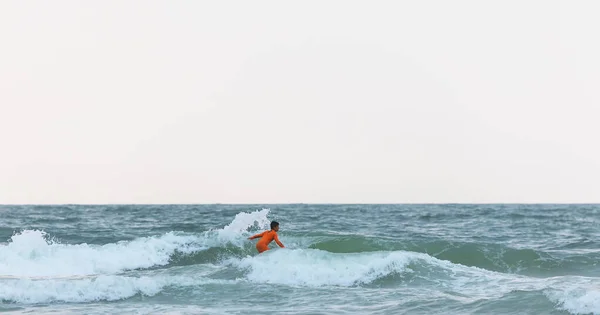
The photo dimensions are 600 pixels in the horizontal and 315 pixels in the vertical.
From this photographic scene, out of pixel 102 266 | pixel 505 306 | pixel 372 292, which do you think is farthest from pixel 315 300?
pixel 102 266

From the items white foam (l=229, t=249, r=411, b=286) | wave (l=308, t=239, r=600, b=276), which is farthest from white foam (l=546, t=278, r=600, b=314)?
wave (l=308, t=239, r=600, b=276)

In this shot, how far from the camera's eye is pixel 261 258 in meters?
17.1

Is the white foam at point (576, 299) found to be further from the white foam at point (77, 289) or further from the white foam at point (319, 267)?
the white foam at point (77, 289)

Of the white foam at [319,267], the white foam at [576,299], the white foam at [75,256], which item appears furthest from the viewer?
the white foam at [75,256]

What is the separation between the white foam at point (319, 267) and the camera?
50.1 feet

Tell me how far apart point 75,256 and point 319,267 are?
7643 mm

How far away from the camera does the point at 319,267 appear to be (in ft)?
53.1

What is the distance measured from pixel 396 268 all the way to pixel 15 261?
10117 mm

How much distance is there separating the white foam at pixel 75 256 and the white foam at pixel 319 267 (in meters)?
3.90

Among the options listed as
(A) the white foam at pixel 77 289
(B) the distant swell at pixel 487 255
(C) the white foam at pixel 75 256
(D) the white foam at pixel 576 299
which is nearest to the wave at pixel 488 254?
(B) the distant swell at pixel 487 255

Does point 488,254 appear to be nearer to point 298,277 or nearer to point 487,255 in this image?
point 487,255

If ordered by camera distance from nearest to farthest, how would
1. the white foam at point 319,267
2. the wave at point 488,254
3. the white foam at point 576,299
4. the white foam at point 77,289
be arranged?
1. the white foam at point 576,299
2. the white foam at point 77,289
3. the white foam at point 319,267
4. the wave at point 488,254

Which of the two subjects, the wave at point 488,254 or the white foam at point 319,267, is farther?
the wave at point 488,254

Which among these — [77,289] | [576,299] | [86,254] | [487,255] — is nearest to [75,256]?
[86,254]
